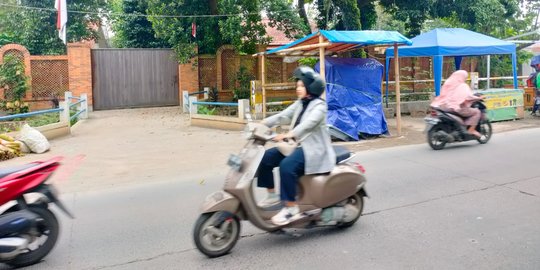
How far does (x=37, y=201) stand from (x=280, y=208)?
217 centimetres

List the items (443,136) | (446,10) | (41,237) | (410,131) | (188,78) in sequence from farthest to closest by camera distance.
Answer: (188,78) → (446,10) → (410,131) → (443,136) → (41,237)

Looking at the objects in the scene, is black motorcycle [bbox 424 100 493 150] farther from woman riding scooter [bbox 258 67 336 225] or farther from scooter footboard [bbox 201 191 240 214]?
scooter footboard [bbox 201 191 240 214]

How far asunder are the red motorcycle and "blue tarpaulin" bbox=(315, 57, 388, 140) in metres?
7.71

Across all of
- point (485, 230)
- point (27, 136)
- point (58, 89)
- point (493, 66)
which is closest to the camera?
point (485, 230)

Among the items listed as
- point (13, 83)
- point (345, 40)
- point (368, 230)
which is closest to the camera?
point (368, 230)

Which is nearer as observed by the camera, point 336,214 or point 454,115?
point 336,214

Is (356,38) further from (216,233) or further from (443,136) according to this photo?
(216,233)

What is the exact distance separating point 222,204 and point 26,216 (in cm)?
165

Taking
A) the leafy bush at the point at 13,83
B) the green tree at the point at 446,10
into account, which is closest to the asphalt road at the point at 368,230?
the green tree at the point at 446,10

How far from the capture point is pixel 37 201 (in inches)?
169

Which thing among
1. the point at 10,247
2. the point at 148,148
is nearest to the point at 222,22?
the point at 148,148

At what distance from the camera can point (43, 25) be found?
21.5 meters

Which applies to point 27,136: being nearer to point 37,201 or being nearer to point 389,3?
point 37,201

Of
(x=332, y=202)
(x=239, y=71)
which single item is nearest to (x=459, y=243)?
(x=332, y=202)
